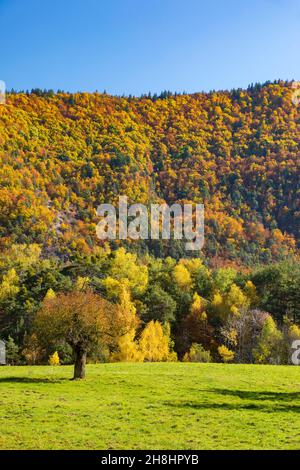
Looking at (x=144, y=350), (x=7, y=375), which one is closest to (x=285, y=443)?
(x=7, y=375)

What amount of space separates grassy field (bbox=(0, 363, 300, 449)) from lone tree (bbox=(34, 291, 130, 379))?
243cm

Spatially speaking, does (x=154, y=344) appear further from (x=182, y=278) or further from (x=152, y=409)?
(x=152, y=409)

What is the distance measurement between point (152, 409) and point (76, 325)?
1152 centimetres

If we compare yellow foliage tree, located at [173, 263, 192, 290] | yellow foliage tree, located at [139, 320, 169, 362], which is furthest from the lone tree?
yellow foliage tree, located at [173, 263, 192, 290]

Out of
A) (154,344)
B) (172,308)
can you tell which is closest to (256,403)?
(154,344)

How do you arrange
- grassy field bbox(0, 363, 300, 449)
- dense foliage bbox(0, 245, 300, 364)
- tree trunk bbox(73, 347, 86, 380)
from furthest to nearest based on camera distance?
dense foliage bbox(0, 245, 300, 364)
tree trunk bbox(73, 347, 86, 380)
grassy field bbox(0, 363, 300, 449)

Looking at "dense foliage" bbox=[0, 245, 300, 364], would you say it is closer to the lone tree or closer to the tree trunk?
the tree trunk

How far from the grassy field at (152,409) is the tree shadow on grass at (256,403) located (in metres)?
0.05

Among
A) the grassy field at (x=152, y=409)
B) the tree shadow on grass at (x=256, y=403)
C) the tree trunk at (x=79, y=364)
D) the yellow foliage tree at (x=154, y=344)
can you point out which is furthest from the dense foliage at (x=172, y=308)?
the tree shadow on grass at (x=256, y=403)

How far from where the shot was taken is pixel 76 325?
3916 centimetres

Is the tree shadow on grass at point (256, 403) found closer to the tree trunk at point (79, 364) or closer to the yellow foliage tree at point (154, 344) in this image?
the tree trunk at point (79, 364)

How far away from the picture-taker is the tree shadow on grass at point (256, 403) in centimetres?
2977

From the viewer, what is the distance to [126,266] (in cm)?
Result: 12056

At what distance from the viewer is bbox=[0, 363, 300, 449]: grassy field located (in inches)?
909
